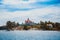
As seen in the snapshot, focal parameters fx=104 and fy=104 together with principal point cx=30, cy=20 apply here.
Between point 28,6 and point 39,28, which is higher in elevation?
point 28,6

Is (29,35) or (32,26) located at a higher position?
(32,26)

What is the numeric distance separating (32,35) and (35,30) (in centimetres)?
14

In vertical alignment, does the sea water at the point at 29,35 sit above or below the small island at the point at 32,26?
below

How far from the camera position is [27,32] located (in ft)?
8.13

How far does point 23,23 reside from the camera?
8.07 ft

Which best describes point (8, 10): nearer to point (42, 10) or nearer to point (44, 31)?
point (42, 10)

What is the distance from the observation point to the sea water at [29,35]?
2435 mm

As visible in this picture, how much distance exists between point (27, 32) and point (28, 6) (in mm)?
624

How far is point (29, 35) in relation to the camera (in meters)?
2.46

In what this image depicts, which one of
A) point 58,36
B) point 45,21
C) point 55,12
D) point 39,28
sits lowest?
point 58,36

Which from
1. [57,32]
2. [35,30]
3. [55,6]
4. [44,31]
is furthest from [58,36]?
[55,6]

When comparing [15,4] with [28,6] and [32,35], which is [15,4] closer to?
[28,6]

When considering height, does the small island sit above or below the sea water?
above

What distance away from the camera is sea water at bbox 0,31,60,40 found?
2.43 m
